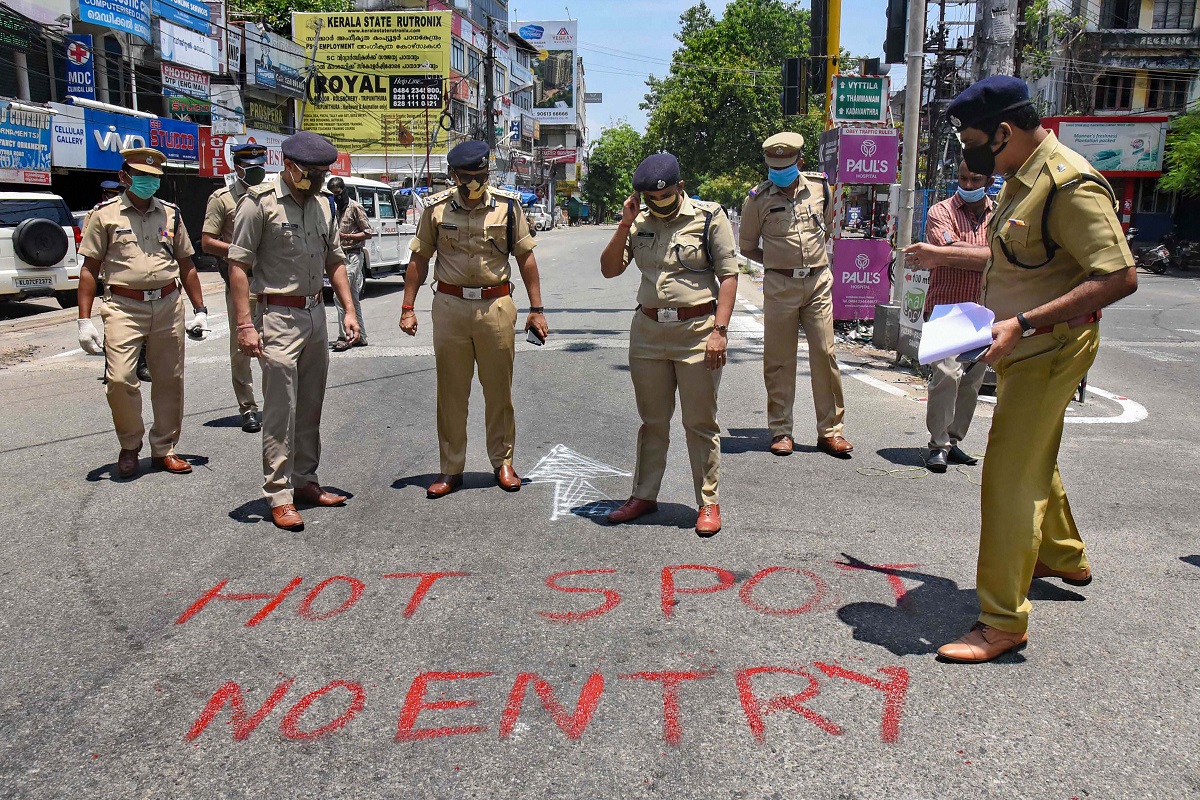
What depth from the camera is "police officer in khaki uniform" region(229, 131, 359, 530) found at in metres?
5.27

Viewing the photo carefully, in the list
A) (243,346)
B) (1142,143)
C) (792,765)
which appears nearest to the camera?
(792,765)

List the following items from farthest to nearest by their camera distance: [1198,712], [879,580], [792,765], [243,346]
Result: [243,346], [879,580], [1198,712], [792,765]

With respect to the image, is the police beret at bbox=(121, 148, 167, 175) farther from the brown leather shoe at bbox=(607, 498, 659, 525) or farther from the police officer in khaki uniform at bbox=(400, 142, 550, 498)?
the brown leather shoe at bbox=(607, 498, 659, 525)

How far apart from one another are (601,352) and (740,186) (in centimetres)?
4074

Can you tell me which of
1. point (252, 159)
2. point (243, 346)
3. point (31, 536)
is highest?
point (252, 159)

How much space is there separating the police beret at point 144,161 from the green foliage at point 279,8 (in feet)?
137

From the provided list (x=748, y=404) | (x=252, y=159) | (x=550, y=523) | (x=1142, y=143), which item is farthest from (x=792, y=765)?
(x=1142, y=143)

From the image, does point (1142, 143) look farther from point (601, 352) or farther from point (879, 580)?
point (879, 580)

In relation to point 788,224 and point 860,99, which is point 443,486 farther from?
point 860,99

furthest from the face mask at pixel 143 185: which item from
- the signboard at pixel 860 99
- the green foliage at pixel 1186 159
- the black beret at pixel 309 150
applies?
the green foliage at pixel 1186 159

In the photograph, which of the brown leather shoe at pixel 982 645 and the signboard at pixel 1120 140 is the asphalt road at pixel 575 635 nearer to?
the brown leather shoe at pixel 982 645

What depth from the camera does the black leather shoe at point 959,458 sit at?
6559 millimetres

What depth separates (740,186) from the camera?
50.2m

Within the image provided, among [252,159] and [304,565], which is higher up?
[252,159]
